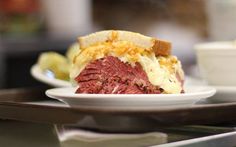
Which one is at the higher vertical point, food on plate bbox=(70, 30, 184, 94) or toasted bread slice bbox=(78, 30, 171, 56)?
toasted bread slice bbox=(78, 30, 171, 56)

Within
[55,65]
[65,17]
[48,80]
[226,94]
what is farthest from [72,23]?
[226,94]

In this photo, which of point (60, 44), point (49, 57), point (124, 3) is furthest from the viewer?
point (124, 3)

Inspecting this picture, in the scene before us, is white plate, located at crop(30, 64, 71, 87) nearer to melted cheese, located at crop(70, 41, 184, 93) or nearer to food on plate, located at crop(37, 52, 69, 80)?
food on plate, located at crop(37, 52, 69, 80)

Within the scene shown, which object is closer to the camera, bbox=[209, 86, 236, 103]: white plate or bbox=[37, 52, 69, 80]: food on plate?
bbox=[209, 86, 236, 103]: white plate

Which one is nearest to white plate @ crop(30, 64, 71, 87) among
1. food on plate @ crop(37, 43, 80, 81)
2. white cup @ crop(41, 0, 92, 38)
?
food on plate @ crop(37, 43, 80, 81)

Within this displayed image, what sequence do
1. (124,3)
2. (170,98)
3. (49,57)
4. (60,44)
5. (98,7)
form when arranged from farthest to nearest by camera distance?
1. (98,7)
2. (124,3)
3. (60,44)
4. (49,57)
5. (170,98)


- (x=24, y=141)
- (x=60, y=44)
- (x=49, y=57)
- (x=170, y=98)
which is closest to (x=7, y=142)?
(x=24, y=141)

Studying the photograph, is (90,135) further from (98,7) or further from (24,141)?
(98,7)

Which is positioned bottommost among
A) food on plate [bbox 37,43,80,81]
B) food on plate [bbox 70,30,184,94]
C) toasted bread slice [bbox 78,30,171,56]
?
food on plate [bbox 37,43,80,81]
